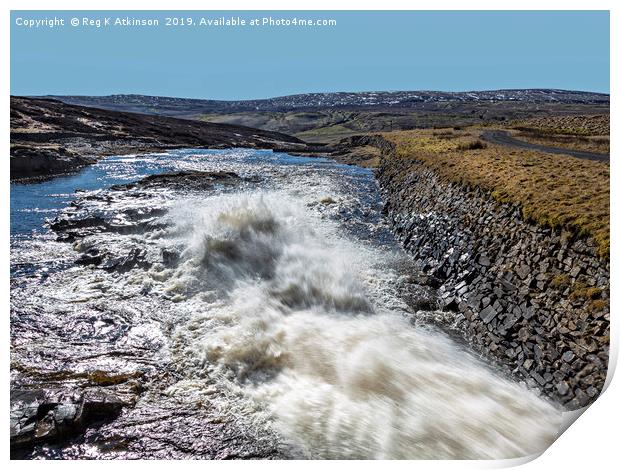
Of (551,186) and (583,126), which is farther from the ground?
(583,126)

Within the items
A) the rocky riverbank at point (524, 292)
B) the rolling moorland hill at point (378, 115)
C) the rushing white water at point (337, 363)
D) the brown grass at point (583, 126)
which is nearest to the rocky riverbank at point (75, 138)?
the rushing white water at point (337, 363)

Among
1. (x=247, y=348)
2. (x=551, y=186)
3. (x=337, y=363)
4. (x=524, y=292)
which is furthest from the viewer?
(x=551, y=186)

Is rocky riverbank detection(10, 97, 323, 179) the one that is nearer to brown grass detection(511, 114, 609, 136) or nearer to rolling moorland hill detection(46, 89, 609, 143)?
brown grass detection(511, 114, 609, 136)

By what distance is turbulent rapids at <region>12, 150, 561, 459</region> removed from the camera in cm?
667

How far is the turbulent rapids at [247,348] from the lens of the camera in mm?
6672

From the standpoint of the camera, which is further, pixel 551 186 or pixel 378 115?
pixel 378 115

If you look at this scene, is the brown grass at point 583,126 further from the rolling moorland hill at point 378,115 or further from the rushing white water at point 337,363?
the rolling moorland hill at point 378,115

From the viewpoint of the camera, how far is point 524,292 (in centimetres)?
987

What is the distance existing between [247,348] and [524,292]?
7221mm

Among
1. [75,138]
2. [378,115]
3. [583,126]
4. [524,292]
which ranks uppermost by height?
[378,115]

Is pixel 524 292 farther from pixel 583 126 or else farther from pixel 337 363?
pixel 583 126

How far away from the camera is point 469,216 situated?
14828 millimetres

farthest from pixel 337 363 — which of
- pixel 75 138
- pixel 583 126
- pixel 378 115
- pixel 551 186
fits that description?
pixel 378 115

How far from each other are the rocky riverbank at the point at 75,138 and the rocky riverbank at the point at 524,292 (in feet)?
85.9
